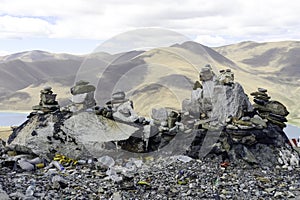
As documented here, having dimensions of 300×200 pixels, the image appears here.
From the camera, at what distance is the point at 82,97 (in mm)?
15562

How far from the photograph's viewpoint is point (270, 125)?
1516 cm

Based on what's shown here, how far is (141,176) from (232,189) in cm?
279

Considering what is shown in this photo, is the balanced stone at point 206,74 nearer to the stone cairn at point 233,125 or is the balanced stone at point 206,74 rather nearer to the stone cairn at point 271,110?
the stone cairn at point 233,125

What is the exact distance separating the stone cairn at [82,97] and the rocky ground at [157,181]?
2989 mm

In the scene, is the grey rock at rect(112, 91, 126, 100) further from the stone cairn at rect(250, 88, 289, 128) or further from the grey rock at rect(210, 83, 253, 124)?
the stone cairn at rect(250, 88, 289, 128)

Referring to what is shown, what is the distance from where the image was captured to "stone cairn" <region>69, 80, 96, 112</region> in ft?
50.9

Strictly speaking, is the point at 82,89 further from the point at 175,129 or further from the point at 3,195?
the point at 3,195

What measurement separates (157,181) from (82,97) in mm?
5445

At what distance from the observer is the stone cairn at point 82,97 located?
50.9 feet

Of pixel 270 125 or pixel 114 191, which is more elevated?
pixel 270 125

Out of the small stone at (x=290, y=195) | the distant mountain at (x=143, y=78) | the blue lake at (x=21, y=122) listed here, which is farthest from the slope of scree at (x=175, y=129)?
the blue lake at (x=21, y=122)

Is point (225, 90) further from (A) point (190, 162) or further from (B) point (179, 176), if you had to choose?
(B) point (179, 176)

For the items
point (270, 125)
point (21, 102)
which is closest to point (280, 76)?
point (21, 102)

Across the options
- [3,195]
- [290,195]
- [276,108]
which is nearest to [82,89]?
[3,195]
